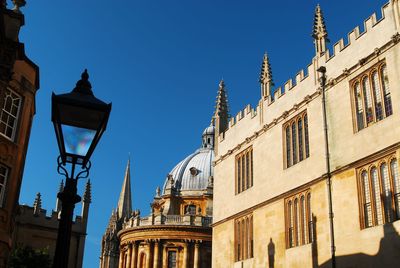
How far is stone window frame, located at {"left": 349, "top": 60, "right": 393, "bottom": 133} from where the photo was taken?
19.2m

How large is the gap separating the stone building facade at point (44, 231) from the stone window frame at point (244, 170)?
20765mm

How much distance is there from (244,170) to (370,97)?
1042 cm

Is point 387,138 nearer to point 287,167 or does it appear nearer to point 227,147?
point 287,167

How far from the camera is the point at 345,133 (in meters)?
20.7

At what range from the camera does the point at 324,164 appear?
2159 centimetres

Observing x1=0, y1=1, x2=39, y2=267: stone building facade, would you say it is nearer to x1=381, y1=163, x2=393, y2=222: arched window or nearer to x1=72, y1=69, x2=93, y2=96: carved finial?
x1=72, y1=69, x2=93, y2=96: carved finial

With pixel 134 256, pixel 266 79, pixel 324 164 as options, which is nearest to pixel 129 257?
pixel 134 256

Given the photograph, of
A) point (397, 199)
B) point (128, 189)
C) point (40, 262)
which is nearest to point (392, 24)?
point (397, 199)

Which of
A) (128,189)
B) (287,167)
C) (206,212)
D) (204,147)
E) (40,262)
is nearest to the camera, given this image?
(287,167)

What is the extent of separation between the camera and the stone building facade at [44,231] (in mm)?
44938

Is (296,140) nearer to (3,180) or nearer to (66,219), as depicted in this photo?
(3,180)

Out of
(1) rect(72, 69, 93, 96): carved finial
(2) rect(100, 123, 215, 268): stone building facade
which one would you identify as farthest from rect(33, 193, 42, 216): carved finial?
(1) rect(72, 69, 93, 96): carved finial

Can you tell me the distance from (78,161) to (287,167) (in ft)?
61.7

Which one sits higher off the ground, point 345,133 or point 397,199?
point 345,133
